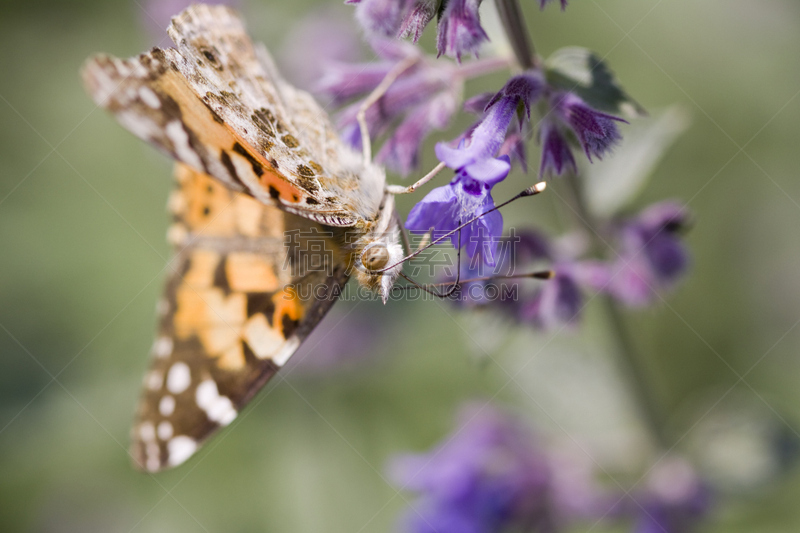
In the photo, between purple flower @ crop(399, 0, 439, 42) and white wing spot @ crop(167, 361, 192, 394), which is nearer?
purple flower @ crop(399, 0, 439, 42)

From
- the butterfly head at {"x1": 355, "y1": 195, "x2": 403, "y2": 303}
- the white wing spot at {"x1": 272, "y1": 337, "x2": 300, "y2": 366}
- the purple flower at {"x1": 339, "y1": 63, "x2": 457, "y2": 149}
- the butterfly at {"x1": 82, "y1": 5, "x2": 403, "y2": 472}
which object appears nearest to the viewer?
the butterfly at {"x1": 82, "y1": 5, "x2": 403, "y2": 472}

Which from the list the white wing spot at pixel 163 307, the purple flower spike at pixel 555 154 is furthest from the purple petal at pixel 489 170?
the white wing spot at pixel 163 307

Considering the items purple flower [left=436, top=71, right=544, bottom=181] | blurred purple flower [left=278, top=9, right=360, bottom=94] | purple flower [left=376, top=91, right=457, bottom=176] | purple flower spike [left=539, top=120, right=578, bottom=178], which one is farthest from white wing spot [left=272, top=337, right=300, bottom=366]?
blurred purple flower [left=278, top=9, right=360, bottom=94]

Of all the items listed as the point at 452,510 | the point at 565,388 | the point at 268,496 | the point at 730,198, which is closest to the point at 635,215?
the point at 565,388

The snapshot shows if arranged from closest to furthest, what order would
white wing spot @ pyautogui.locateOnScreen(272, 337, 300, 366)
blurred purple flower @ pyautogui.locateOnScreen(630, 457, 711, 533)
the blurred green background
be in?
white wing spot @ pyautogui.locateOnScreen(272, 337, 300, 366)
blurred purple flower @ pyautogui.locateOnScreen(630, 457, 711, 533)
the blurred green background

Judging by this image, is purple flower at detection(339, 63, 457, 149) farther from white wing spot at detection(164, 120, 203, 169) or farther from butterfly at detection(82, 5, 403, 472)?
white wing spot at detection(164, 120, 203, 169)

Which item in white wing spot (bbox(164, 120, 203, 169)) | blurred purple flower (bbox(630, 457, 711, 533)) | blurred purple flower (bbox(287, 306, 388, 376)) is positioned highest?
white wing spot (bbox(164, 120, 203, 169))
